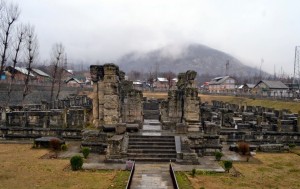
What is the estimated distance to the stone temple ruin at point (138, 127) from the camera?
20.7m

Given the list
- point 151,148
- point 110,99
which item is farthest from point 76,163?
point 110,99

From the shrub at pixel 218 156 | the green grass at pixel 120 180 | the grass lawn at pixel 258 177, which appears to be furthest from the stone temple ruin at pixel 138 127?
the grass lawn at pixel 258 177

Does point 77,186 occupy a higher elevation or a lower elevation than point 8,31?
lower

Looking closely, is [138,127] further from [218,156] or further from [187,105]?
[218,156]

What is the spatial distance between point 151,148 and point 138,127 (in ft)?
11.4

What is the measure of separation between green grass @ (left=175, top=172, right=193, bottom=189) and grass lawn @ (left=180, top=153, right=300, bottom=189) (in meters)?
0.14

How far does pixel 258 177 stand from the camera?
1641 centimetres

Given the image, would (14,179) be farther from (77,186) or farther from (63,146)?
(63,146)

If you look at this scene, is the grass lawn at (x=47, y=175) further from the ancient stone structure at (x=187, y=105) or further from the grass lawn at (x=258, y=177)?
the ancient stone structure at (x=187, y=105)

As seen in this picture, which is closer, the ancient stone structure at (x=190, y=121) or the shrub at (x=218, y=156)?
the shrub at (x=218, y=156)

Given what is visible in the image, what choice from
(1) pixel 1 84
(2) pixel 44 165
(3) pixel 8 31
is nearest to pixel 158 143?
(2) pixel 44 165

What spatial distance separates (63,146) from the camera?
22297mm

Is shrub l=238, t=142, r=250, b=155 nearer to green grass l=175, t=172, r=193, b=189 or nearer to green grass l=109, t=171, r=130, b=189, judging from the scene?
green grass l=175, t=172, r=193, b=189

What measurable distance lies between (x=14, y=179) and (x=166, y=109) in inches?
728
